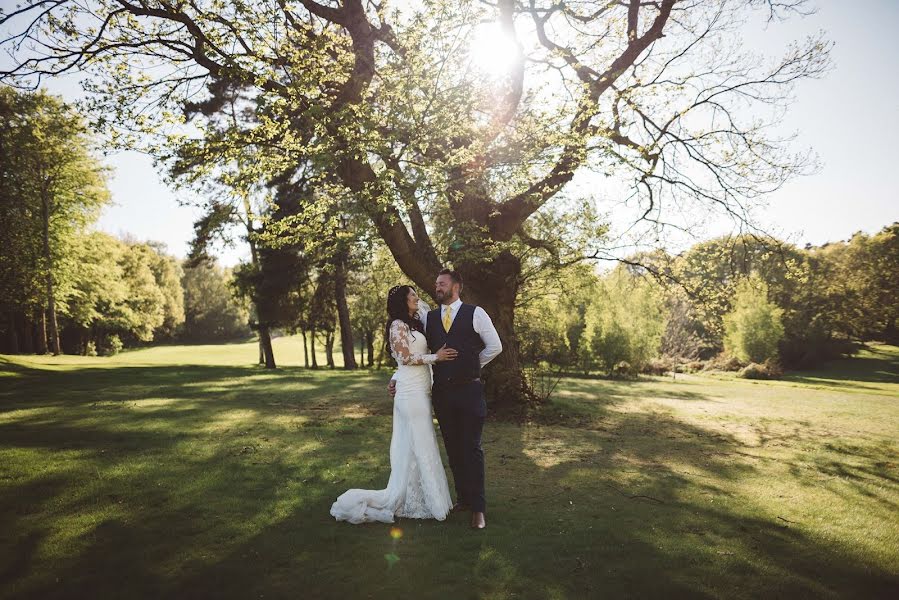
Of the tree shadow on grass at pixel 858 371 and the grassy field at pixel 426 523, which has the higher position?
the grassy field at pixel 426 523

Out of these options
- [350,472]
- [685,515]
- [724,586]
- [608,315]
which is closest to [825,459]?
[685,515]

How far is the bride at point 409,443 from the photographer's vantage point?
5.47m

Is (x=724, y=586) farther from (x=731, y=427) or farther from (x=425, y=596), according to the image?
(x=731, y=427)

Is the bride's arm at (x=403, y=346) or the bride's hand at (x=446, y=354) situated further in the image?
the bride's arm at (x=403, y=346)

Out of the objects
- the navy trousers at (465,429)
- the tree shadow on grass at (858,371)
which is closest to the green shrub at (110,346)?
the navy trousers at (465,429)

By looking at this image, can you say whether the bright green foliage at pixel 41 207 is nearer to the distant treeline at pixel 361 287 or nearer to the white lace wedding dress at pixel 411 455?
the distant treeline at pixel 361 287

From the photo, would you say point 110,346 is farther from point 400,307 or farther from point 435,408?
point 435,408

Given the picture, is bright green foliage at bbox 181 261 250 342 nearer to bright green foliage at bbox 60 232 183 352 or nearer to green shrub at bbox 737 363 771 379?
bright green foliage at bbox 60 232 183 352

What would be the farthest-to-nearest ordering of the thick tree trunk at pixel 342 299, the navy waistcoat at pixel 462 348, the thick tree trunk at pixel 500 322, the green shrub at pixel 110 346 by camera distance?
the green shrub at pixel 110 346
the thick tree trunk at pixel 342 299
the thick tree trunk at pixel 500 322
the navy waistcoat at pixel 462 348

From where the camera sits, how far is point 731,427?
40.8 feet

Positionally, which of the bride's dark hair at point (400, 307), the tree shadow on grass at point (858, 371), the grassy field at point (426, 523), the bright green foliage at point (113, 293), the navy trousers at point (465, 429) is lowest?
the tree shadow on grass at point (858, 371)

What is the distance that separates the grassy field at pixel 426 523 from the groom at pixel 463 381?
1.88 feet

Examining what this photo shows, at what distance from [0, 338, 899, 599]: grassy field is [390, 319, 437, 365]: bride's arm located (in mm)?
1856

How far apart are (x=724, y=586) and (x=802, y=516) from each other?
269 cm
